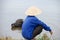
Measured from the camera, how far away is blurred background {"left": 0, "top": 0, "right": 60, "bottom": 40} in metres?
3.63

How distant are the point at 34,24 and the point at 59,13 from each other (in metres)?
1.24

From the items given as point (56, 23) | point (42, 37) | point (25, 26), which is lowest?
point (42, 37)

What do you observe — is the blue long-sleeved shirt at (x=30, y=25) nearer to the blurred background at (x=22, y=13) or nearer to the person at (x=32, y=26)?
the person at (x=32, y=26)

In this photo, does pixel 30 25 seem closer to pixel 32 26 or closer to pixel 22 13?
pixel 32 26

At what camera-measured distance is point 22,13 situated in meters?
3.67

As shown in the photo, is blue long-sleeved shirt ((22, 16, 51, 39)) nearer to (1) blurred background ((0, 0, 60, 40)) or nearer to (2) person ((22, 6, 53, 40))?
(2) person ((22, 6, 53, 40))

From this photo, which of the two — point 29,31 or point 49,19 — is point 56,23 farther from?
point 29,31

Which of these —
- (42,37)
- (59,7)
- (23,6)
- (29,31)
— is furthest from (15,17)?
(29,31)

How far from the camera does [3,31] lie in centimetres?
368

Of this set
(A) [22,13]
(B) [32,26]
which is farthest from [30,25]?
(A) [22,13]

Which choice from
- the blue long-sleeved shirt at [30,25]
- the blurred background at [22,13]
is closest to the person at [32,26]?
the blue long-sleeved shirt at [30,25]

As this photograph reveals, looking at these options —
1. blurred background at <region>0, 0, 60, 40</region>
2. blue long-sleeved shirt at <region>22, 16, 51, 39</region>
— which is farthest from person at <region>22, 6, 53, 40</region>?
blurred background at <region>0, 0, 60, 40</region>

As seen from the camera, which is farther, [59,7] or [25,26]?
[59,7]

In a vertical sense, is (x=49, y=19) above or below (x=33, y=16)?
below
